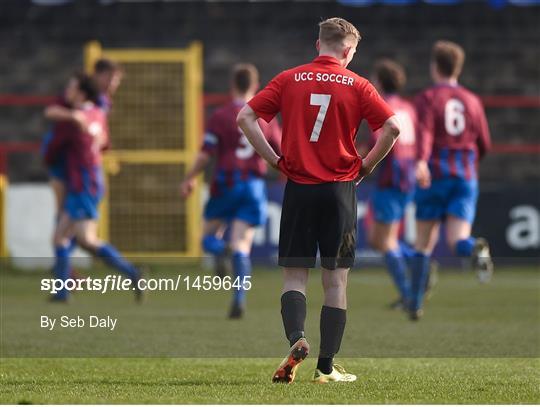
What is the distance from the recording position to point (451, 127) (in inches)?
428

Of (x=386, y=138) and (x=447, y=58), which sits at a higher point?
(x=447, y=58)

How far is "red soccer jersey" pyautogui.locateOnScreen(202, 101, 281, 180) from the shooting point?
1141 cm

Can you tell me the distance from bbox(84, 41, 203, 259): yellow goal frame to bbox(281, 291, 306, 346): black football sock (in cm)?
1241

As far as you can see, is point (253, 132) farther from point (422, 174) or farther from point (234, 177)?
point (234, 177)

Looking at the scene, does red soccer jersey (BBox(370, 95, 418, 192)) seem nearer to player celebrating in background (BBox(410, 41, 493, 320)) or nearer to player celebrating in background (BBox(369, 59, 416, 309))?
player celebrating in background (BBox(369, 59, 416, 309))

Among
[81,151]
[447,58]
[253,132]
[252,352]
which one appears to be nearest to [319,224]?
[253,132]

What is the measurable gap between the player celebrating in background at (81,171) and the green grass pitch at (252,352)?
0.55 metres

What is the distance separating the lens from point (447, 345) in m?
8.91

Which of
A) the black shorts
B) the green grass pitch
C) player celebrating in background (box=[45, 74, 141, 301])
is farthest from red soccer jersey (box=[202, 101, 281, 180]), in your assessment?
the black shorts

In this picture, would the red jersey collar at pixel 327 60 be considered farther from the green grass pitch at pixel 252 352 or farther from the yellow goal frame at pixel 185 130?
the yellow goal frame at pixel 185 130

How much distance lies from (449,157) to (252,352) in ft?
10.2

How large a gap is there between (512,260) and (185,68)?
522 centimetres

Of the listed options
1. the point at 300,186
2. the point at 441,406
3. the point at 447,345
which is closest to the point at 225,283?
the point at 447,345

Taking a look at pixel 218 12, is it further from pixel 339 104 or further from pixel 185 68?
pixel 339 104
